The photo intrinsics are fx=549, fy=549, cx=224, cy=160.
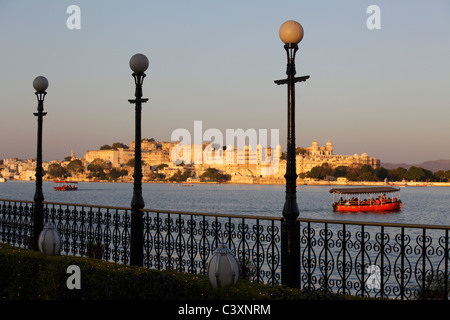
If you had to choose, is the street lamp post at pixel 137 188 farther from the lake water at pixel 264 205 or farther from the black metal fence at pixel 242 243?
the lake water at pixel 264 205

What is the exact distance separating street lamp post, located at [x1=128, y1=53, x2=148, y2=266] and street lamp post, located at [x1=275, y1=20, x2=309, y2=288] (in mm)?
3702

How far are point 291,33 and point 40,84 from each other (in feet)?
27.2

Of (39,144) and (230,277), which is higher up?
(39,144)

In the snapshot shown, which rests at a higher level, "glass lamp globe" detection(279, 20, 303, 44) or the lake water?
"glass lamp globe" detection(279, 20, 303, 44)

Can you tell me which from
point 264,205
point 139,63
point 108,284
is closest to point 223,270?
point 108,284

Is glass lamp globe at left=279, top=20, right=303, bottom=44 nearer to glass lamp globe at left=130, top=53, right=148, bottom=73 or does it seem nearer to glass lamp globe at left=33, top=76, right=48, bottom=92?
glass lamp globe at left=130, top=53, right=148, bottom=73

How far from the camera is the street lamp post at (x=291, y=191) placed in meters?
8.38

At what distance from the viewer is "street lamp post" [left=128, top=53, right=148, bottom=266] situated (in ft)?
36.8

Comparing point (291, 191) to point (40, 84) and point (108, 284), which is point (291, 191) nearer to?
point (108, 284)

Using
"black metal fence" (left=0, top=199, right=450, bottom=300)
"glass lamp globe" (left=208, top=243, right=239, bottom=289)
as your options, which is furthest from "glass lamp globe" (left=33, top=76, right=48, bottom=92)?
"glass lamp globe" (left=208, top=243, right=239, bottom=289)

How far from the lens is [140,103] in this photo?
455 inches
